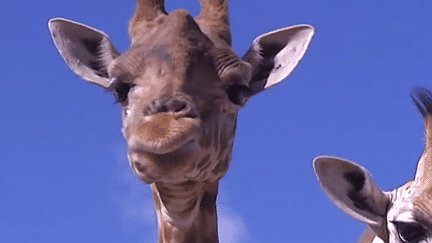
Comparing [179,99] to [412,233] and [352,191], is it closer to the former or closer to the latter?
[352,191]

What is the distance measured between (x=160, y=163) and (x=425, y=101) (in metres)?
2.95

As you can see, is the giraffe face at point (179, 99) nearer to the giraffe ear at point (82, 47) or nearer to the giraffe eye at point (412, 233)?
the giraffe ear at point (82, 47)

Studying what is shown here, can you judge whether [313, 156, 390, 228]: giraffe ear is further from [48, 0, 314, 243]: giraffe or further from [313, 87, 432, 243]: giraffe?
[48, 0, 314, 243]: giraffe

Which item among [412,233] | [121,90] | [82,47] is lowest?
[412,233]

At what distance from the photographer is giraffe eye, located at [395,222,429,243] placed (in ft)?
26.0

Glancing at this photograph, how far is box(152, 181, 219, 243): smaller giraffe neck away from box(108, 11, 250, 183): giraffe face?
26 cm

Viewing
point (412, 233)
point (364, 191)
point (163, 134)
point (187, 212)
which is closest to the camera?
point (163, 134)

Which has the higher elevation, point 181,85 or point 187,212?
point 181,85

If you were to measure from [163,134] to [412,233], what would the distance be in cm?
241

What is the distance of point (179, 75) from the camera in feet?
25.1

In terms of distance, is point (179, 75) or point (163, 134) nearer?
point (163, 134)

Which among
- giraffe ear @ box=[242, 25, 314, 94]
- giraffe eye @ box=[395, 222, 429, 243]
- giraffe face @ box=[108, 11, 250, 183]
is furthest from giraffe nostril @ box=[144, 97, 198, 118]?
giraffe eye @ box=[395, 222, 429, 243]

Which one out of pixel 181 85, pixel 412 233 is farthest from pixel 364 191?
pixel 181 85

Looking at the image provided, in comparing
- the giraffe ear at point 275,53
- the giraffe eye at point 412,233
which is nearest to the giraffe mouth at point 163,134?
the giraffe ear at point 275,53
